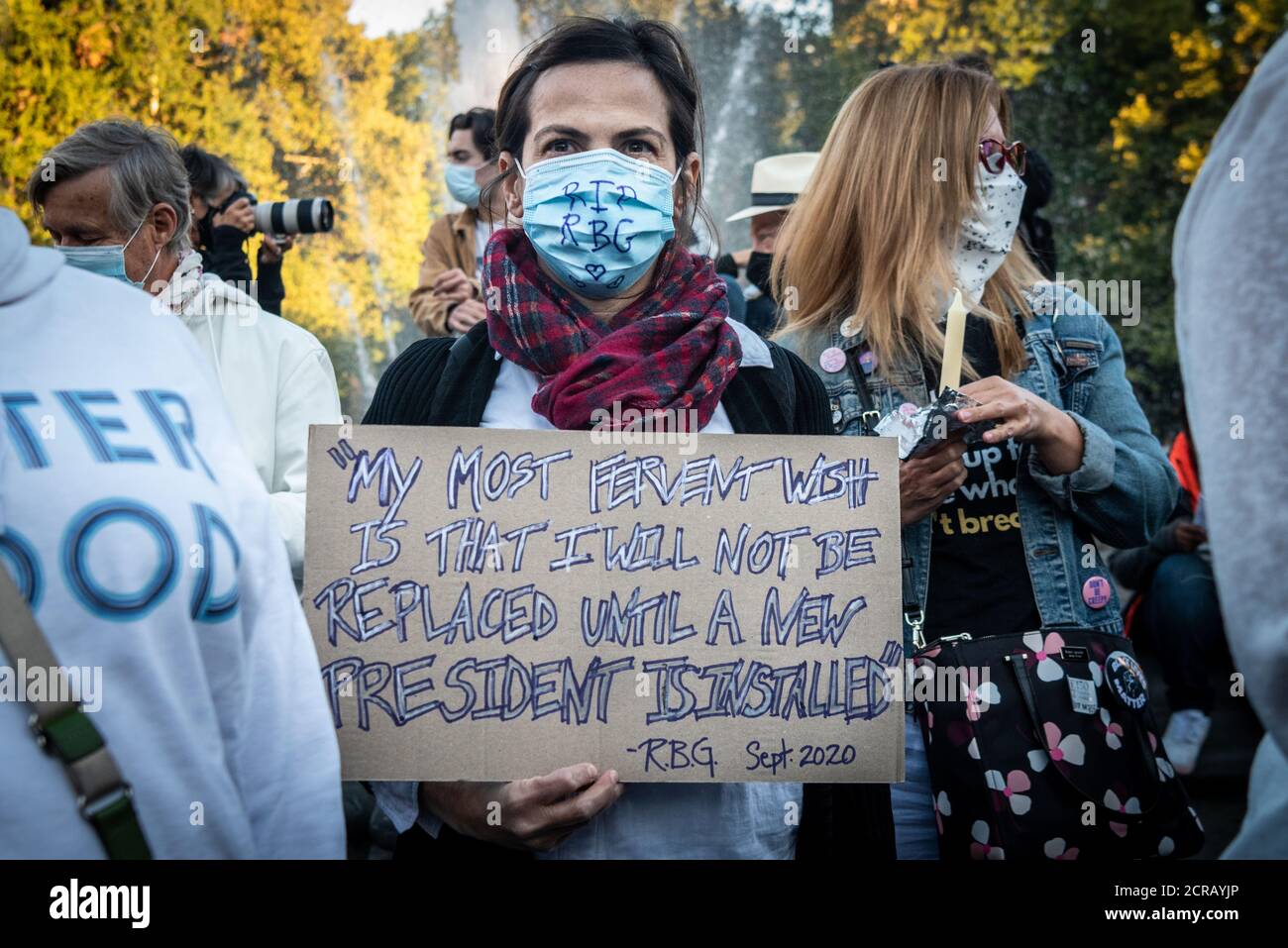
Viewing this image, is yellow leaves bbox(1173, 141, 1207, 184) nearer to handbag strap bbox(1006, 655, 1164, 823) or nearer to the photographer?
the photographer

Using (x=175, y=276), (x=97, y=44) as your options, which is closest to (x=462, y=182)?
(x=175, y=276)

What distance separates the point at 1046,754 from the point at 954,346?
75 centimetres

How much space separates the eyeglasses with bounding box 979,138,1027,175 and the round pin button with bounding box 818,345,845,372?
1.68 feet

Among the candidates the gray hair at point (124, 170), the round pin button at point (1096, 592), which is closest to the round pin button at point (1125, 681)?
the round pin button at point (1096, 592)

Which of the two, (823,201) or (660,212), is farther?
(823,201)

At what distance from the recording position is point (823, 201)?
2.47 m

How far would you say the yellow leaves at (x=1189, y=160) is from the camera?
24.8 ft

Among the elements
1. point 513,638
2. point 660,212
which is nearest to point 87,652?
point 513,638

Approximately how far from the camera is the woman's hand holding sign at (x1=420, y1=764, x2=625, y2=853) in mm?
1652

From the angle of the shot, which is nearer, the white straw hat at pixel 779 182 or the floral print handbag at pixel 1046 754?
the floral print handbag at pixel 1046 754

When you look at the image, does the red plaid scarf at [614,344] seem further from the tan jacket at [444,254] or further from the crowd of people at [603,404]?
the tan jacket at [444,254]

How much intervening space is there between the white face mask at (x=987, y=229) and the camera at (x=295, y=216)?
210 cm
